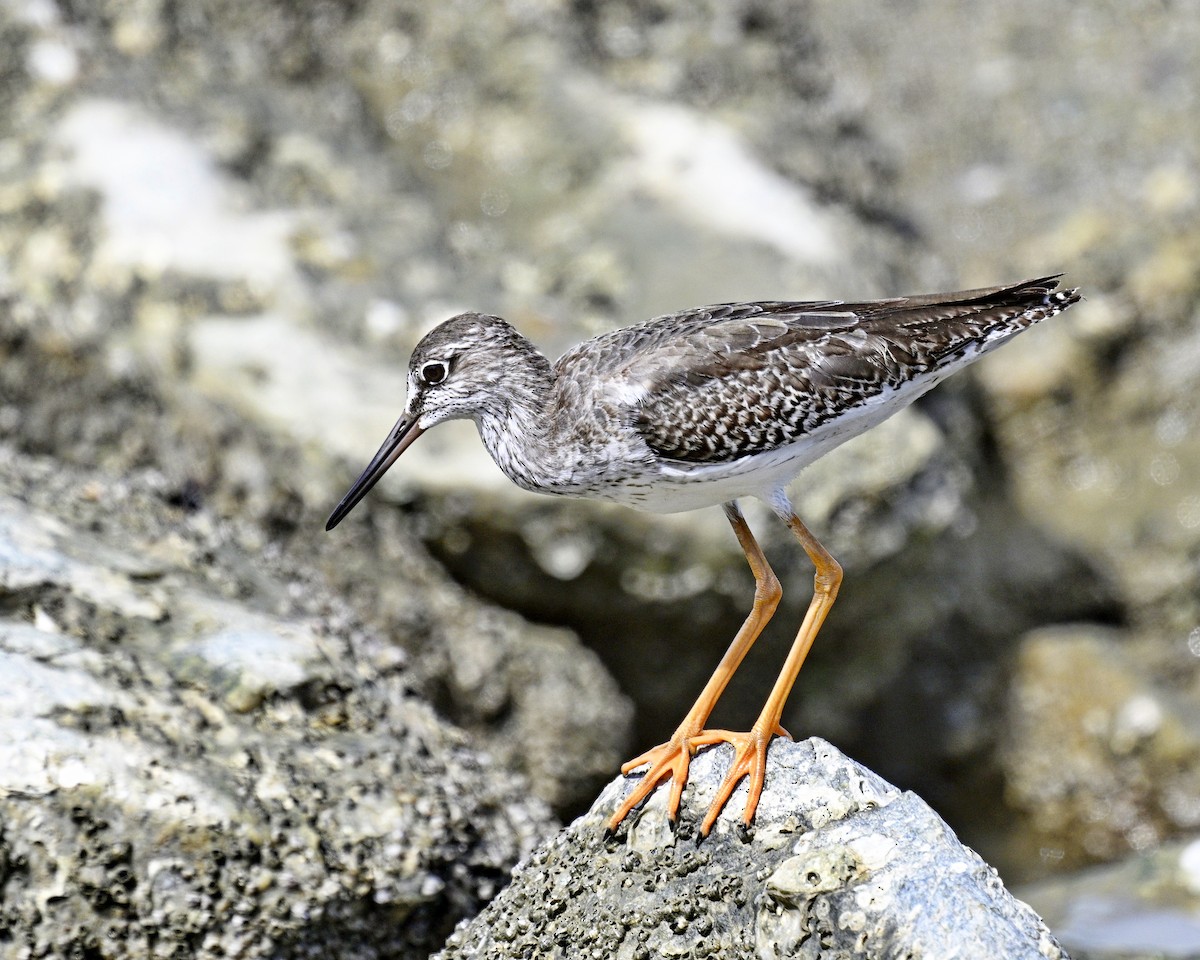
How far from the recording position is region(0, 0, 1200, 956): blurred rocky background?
25.3 ft

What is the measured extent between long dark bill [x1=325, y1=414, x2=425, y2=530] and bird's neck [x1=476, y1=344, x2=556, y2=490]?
39 cm

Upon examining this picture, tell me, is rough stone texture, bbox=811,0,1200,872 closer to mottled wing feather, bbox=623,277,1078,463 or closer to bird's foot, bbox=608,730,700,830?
mottled wing feather, bbox=623,277,1078,463

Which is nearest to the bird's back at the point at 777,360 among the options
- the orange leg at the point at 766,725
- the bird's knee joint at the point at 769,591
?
the orange leg at the point at 766,725

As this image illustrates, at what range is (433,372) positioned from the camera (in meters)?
6.85

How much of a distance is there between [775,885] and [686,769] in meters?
1.03

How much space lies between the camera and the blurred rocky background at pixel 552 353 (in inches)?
303

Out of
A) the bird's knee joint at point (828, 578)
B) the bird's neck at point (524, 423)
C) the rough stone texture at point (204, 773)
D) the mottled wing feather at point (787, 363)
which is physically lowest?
the rough stone texture at point (204, 773)

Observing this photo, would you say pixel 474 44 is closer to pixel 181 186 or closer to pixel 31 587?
pixel 181 186

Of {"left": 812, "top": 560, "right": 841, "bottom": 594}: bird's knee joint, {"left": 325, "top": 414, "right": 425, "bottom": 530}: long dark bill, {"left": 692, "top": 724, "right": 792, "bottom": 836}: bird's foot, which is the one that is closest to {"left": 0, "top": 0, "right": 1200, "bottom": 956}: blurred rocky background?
{"left": 325, "top": 414, "right": 425, "bottom": 530}: long dark bill

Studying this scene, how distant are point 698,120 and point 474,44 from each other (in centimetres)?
228

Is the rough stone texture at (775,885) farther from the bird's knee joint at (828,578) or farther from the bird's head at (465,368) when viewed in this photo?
the bird's head at (465,368)

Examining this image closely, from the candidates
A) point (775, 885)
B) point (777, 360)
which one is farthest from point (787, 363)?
point (775, 885)

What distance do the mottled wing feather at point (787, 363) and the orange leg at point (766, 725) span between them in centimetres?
54

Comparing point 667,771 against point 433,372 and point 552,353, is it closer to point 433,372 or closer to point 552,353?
point 433,372
